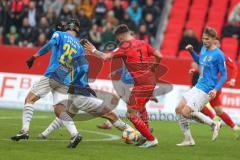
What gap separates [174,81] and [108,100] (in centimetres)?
235

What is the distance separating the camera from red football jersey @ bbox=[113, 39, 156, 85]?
1423 centimetres

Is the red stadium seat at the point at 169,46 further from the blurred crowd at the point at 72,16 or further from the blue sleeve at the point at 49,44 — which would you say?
the blue sleeve at the point at 49,44

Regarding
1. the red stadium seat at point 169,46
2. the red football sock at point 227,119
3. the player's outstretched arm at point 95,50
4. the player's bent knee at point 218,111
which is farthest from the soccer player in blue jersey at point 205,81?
the red stadium seat at point 169,46

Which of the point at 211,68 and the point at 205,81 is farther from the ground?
the point at 211,68

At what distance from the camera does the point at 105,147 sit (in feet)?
44.7

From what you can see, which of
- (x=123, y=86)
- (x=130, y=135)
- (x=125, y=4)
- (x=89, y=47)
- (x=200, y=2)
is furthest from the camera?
(x=200, y=2)

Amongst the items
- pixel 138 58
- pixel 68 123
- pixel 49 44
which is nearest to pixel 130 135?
pixel 68 123

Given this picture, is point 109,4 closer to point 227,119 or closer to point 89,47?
point 227,119

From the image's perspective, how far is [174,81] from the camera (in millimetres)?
22047

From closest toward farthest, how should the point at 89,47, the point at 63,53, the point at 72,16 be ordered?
the point at 89,47 → the point at 63,53 → the point at 72,16

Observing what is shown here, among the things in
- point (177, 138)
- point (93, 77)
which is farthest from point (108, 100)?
point (177, 138)

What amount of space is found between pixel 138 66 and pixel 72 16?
11.3 m

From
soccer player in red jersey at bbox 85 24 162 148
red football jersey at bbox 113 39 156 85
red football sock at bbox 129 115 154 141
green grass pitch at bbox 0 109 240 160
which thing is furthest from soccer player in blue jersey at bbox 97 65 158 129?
red football sock at bbox 129 115 154 141

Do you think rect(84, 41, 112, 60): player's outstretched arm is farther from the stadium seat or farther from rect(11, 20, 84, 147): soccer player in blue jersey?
the stadium seat
